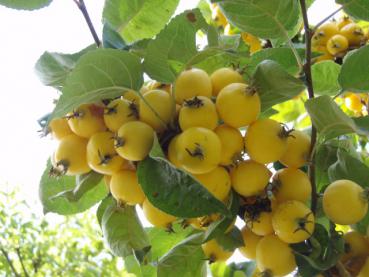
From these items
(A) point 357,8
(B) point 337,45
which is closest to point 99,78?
(A) point 357,8

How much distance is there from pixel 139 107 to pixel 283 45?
1.82 ft

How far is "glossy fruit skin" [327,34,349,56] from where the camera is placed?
82.4 inches

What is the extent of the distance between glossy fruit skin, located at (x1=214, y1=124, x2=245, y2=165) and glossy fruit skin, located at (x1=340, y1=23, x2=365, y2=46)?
1375 millimetres

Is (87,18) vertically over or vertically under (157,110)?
over

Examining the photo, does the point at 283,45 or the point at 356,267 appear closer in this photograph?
the point at 356,267

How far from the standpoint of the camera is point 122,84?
103cm

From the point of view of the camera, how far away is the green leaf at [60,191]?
1.29m

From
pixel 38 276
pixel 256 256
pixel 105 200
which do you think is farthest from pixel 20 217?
pixel 256 256

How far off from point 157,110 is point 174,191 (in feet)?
0.63

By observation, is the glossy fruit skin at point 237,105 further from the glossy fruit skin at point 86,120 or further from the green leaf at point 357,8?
the green leaf at point 357,8

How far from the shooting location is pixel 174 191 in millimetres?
907

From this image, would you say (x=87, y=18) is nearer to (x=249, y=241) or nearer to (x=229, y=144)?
(x=229, y=144)

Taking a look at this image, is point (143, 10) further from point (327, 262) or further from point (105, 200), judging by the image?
point (327, 262)

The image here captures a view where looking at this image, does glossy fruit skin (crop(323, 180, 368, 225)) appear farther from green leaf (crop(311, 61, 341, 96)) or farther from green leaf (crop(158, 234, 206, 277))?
green leaf (crop(311, 61, 341, 96))
